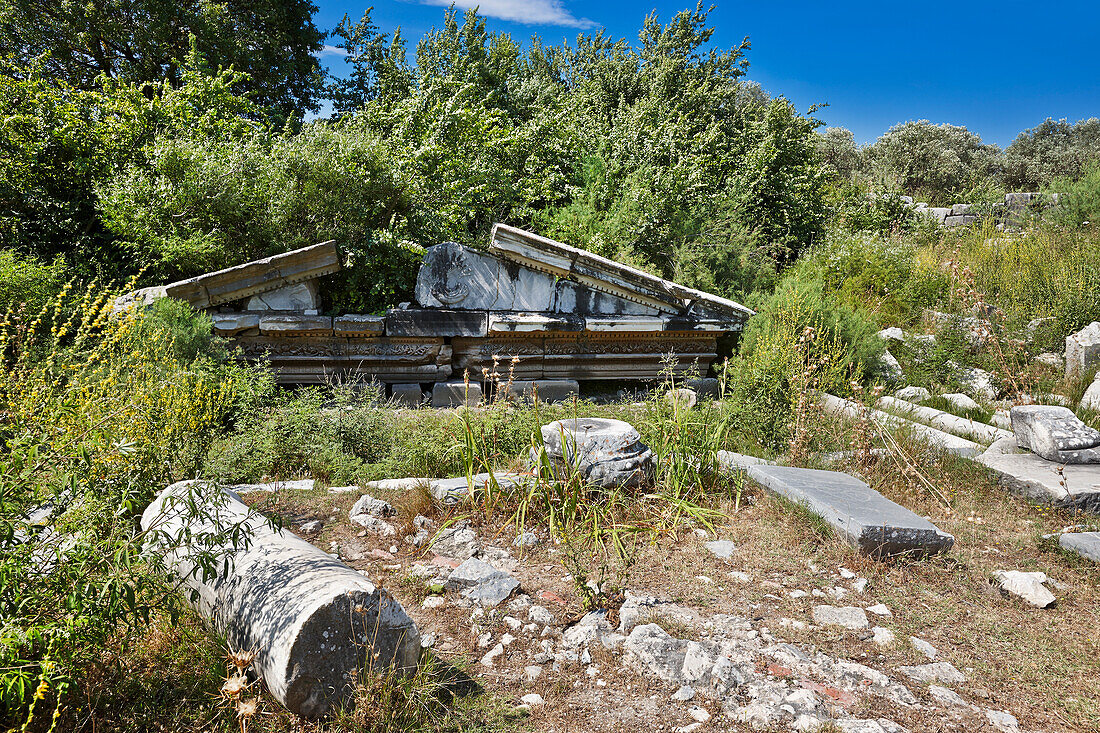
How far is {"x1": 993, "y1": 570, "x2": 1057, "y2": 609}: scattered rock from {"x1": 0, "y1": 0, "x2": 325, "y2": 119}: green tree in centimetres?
1253

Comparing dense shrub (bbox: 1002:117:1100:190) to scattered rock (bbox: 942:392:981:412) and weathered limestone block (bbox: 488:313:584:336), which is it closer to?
scattered rock (bbox: 942:392:981:412)

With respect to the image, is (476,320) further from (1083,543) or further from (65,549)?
(1083,543)

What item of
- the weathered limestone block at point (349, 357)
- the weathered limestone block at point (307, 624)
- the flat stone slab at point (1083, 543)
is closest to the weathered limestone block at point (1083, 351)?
the flat stone slab at point (1083, 543)

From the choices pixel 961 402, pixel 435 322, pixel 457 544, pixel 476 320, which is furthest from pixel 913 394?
→ pixel 457 544

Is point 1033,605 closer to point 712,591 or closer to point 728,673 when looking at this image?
point 712,591

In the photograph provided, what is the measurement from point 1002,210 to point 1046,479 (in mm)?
13248

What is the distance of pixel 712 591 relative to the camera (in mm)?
3396

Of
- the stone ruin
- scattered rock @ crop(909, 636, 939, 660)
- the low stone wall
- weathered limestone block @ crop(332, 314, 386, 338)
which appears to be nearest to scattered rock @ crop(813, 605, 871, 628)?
scattered rock @ crop(909, 636, 939, 660)

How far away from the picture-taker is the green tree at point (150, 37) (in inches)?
432

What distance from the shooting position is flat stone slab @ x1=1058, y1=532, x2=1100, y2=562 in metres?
3.71

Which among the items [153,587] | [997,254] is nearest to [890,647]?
[153,587]

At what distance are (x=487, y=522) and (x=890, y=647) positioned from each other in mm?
2461

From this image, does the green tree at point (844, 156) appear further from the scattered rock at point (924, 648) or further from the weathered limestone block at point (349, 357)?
the scattered rock at point (924, 648)

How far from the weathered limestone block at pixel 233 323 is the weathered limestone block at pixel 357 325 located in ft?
2.77
